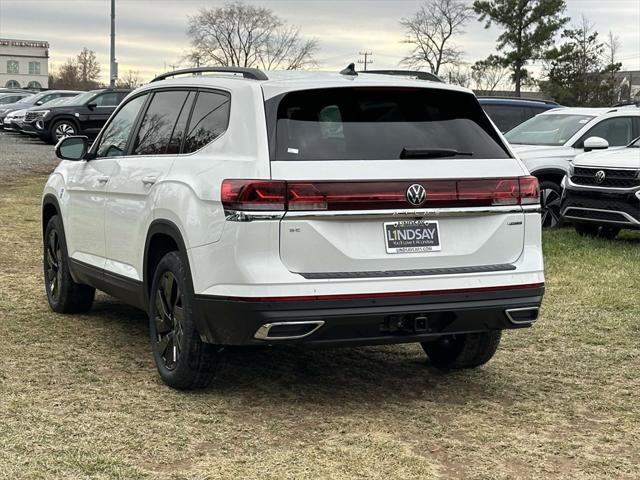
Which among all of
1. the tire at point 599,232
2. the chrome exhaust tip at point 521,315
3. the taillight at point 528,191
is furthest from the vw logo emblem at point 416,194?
the tire at point 599,232

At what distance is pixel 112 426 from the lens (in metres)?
4.84

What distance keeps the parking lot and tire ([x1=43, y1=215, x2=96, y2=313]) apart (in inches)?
4.7

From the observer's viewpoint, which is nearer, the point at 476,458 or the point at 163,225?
the point at 476,458

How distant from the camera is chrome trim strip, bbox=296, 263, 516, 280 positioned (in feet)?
15.6

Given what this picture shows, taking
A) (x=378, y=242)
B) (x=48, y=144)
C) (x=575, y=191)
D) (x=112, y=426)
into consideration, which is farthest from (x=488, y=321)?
(x=48, y=144)

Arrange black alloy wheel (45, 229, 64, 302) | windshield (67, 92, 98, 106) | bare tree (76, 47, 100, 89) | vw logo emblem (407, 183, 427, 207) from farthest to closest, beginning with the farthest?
1. bare tree (76, 47, 100, 89)
2. windshield (67, 92, 98, 106)
3. black alloy wheel (45, 229, 64, 302)
4. vw logo emblem (407, 183, 427, 207)

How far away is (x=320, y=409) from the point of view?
17.2 ft

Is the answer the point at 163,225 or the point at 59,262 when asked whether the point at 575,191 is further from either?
the point at 163,225

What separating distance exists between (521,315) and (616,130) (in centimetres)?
964

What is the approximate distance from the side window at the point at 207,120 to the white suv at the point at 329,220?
0.01 metres

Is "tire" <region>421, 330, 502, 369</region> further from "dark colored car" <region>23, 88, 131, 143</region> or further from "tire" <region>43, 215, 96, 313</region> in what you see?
"dark colored car" <region>23, 88, 131, 143</region>

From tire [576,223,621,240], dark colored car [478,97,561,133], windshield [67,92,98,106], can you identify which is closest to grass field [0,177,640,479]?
tire [576,223,621,240]

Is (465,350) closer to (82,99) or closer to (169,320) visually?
(169,320)

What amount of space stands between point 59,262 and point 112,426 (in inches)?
118
